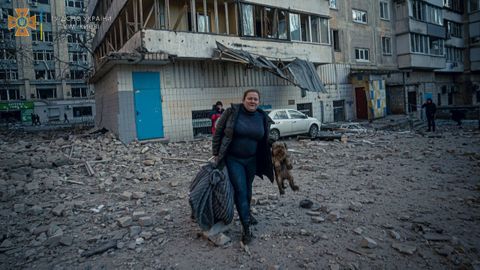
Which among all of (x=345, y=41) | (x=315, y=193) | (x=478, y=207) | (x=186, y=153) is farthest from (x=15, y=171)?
(x=345, y=41)

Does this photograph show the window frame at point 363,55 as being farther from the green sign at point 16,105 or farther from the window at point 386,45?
the green sign at point 16,105

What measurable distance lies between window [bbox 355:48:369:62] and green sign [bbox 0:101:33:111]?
135 feet

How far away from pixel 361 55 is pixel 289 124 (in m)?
13.7

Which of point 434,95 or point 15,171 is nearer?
point 15,171

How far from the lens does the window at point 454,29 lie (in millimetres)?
33900

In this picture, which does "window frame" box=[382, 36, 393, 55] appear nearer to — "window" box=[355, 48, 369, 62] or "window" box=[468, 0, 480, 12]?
"window" box=[355, 48, 369, 62]

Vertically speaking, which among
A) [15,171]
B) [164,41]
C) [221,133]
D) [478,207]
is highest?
[164,41]

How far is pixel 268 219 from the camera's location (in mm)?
4219

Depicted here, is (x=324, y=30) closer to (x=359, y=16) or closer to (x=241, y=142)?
(x=359, y=16)

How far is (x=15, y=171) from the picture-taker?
24.4 feet

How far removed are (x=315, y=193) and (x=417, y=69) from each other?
27.8 meters

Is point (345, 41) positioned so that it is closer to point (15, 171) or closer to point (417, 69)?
point (417, 69)

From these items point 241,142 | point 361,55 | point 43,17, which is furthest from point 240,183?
point 43,17

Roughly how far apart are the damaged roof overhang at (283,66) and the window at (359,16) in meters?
8.98
